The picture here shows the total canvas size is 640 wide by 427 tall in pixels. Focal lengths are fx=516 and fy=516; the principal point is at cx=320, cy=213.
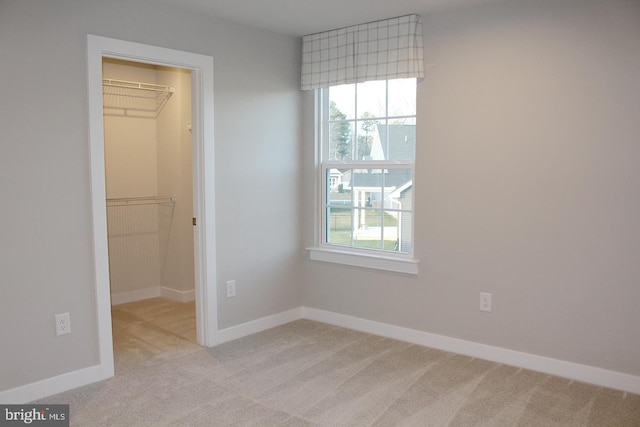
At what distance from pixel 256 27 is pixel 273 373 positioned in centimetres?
248

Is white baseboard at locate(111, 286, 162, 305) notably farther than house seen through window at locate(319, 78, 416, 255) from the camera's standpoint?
Yes

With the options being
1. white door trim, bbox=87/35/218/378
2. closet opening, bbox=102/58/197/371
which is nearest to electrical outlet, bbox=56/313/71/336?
white door trim, bbox=87/35/218/378

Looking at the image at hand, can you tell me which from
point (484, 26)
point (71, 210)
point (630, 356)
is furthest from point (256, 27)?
point (630, 356)

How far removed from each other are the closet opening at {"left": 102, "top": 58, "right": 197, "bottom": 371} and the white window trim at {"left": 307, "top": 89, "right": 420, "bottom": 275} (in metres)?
1.22

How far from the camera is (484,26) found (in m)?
3.29

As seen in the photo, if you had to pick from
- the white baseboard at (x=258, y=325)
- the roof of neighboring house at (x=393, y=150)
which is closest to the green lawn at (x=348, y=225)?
the roof of neighboring house at (x=393, y=150)

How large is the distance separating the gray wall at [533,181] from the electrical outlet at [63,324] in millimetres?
2200

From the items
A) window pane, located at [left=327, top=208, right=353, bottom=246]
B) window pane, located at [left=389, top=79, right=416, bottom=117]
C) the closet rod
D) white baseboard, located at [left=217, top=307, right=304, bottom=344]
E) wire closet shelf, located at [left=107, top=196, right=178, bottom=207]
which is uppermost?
the closet rod

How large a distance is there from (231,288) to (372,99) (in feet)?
5.82

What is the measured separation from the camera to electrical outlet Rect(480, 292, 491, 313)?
3400 millimetres

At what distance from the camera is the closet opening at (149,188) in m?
4.65

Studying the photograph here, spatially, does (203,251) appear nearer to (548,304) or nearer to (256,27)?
(256,27)

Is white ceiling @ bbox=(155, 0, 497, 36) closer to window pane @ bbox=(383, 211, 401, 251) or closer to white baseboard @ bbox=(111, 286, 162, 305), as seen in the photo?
window pane @ bbox=(383, 211, 401, 251)

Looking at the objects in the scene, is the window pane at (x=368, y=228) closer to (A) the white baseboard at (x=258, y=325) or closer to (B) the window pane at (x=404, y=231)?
(B) the window pane at (x=404, y=231)
